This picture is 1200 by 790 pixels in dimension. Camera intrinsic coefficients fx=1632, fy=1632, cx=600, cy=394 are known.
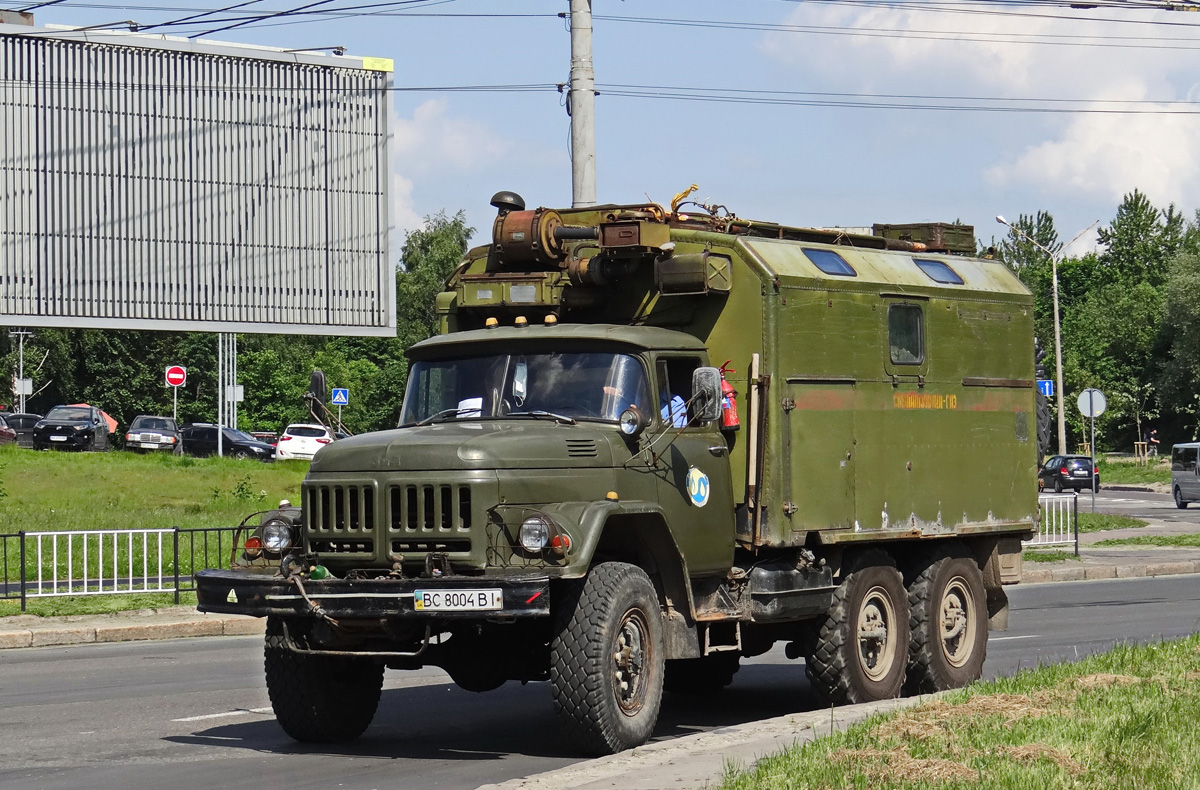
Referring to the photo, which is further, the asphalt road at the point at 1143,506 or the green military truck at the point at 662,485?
the asphalt road at the point at 1143,506

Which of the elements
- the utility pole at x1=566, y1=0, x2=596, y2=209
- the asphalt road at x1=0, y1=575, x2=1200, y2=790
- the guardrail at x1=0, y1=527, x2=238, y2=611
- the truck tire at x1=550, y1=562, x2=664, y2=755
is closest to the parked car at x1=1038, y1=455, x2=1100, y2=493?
the asphalt road at x1=0, y1=575, x2=1200, y2=790

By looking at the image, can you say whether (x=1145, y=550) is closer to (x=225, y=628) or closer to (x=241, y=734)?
(x=225, y=628)

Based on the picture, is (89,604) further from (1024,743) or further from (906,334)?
(1024,743)

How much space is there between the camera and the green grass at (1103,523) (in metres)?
36.4

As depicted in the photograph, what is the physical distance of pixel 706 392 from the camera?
32.5 ft

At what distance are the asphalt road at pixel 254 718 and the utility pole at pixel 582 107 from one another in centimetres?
492

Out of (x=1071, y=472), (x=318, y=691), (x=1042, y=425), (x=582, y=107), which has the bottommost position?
(x=318, y=691)

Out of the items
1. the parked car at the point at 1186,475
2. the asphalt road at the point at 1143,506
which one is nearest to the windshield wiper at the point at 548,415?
the asphalt road at the point at 1143,506

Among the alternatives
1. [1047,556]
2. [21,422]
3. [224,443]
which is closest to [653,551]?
[1047,556]

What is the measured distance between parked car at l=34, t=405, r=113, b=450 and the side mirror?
4974cm

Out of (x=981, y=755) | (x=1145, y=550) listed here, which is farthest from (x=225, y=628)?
(x=1145, y=550)

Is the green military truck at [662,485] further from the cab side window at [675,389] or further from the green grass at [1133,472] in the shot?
the green grass at [1133,472]

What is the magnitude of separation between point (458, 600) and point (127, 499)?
27.9 m

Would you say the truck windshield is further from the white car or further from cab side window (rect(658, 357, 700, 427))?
the white car
